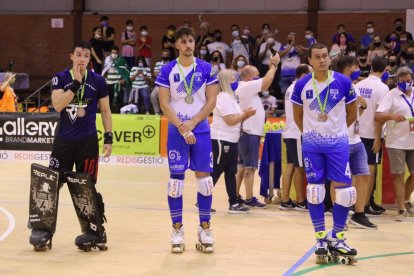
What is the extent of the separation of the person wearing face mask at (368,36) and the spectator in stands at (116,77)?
600 centimetres

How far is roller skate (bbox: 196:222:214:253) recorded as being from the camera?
7102mm

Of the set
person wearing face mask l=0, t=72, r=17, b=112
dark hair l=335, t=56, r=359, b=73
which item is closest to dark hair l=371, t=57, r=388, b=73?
dark hair l=335, t=56, r=359, b=73

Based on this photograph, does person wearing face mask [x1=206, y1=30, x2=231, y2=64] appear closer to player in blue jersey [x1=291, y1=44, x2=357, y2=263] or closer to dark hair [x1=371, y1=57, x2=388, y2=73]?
dark hair [x1=371, y1=57, x2=388, y2=73]

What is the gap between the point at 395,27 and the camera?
65.4 ft

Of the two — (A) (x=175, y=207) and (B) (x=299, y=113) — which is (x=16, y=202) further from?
(B) (x=299, y=113)

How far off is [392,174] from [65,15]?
15793mm

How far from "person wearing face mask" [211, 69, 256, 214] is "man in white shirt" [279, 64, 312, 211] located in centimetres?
64

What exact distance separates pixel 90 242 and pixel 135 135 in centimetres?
753

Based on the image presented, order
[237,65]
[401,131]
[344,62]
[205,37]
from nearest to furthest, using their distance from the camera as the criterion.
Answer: [344,62] < [401,131] < [237,65] < [205,37]

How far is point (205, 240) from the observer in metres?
7.12

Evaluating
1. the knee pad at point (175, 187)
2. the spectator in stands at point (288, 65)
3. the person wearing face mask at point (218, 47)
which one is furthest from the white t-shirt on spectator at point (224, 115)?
the person wearing face mask at point (218, 47)

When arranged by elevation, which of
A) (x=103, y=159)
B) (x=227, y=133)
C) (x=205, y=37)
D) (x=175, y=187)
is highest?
(x=205, y=37)

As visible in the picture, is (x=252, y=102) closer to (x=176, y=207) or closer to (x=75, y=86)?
(x=176, y=207)

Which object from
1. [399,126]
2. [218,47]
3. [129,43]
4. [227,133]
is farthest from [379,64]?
[129,43]
